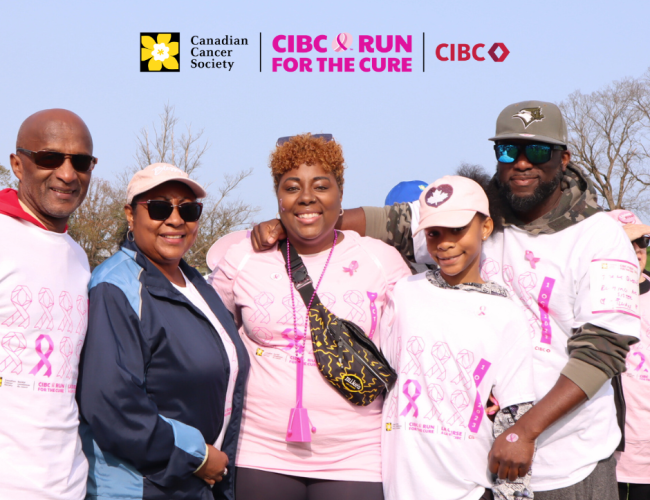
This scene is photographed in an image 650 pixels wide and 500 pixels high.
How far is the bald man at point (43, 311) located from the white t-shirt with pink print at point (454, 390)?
1.52 meters

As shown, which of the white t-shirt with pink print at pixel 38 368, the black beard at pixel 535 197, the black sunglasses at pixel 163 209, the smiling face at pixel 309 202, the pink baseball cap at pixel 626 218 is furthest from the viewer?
the pink baseball cap at pixel 626 218

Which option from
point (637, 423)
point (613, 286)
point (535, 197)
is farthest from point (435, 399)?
point (637, 423)

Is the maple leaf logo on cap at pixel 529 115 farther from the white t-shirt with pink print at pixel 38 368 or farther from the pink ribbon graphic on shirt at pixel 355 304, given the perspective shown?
the white t-shirt with pink print at pixel 38 368

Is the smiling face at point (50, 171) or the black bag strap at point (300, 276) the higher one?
the smiling face at point (50, 171)

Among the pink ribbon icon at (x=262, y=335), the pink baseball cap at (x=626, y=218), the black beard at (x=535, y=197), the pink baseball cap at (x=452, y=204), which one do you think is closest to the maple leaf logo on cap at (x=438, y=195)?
the pink baseball cap at (x=452, y=204)

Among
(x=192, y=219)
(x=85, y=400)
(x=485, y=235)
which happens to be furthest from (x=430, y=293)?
(x=85, y=400)

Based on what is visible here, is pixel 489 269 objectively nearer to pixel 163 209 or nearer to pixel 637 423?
pixel 163 209

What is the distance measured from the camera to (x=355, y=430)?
3475 mm

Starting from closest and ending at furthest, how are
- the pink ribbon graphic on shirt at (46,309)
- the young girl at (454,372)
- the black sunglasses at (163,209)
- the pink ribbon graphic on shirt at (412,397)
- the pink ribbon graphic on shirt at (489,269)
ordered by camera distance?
1. the pink ribbon graphic on shirt at (46,309)
2. the young girl at (454,372)
3. the pink ribbon graphic on shirt at (412,397)
4. the black sunglasses at (163,209)
5. the pink ribbon graphic on shirt at (489,269)

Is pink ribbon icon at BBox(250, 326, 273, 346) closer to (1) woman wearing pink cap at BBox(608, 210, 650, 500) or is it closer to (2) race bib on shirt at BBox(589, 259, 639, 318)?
(2) race bib on shirt at BBox(589, 259, 639, 318)

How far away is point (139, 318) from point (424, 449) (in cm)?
152

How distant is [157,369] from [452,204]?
1.68 meters

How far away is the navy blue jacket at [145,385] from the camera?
2.87 m

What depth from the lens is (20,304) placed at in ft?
8.71
